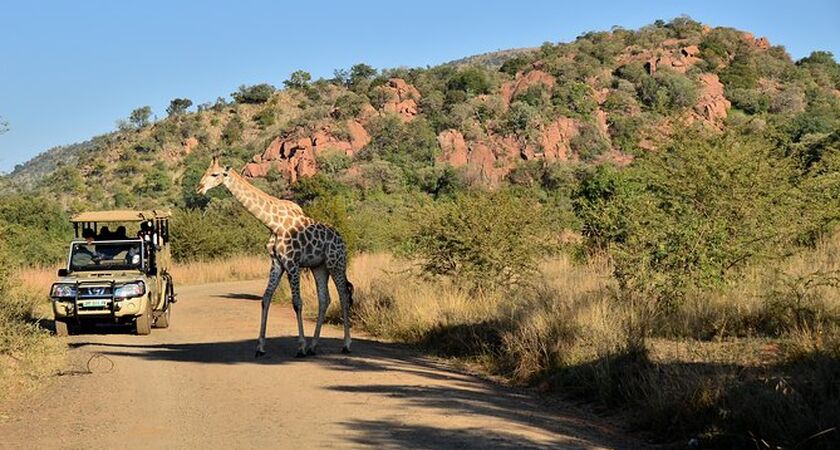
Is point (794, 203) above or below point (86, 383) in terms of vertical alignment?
above

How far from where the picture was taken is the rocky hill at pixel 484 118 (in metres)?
67.7

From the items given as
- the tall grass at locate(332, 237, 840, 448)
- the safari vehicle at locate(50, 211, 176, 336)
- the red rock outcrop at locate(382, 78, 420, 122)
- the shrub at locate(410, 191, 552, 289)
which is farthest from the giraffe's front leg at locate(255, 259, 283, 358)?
the red rock outcrop at locate(382, 78, 420, 122)

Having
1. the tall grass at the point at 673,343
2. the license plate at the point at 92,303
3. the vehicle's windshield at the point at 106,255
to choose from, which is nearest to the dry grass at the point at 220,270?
the vehicle's windshield at the point at 106,255

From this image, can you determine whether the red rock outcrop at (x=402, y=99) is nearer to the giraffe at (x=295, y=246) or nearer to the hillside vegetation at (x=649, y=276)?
the hillside vegetation at (x=649, y=276)

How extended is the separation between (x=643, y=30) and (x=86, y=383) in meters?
88.4

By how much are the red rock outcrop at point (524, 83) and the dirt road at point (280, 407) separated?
6641cm

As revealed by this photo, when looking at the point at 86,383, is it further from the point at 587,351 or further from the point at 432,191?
the point at 432,191

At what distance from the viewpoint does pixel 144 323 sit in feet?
57.2

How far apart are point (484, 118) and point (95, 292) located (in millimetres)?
60261

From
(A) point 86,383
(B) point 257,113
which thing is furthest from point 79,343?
(B) point 257,113

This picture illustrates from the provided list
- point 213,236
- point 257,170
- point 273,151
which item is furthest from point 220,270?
point 273,151

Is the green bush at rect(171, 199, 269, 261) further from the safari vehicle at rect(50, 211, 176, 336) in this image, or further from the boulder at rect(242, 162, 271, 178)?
the boulder at rect(242, 162, 271, 178)

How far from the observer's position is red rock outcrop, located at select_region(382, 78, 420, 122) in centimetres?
8000

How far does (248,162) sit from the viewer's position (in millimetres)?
77938
